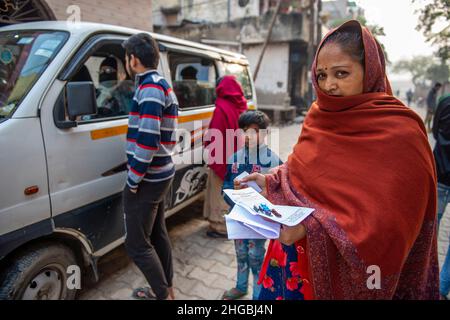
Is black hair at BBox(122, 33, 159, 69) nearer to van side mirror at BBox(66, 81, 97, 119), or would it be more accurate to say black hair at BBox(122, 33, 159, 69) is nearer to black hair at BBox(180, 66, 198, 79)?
van side mirror at BBox(66, 81, 97, 119)

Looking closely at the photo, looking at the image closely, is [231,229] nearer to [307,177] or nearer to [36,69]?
[307,177]

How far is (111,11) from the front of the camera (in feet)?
18.5

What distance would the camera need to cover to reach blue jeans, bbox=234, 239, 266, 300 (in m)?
2.22

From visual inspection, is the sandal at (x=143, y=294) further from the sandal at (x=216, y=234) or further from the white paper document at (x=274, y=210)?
the white paper document at (x=274, y=210)

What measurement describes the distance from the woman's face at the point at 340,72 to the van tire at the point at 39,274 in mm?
1994

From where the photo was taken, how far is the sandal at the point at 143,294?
246 centimetres

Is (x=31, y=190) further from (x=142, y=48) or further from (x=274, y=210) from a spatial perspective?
(x=274, y=210)

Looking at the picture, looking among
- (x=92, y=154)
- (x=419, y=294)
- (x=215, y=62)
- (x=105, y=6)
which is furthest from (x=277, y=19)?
(x=419, y=294)

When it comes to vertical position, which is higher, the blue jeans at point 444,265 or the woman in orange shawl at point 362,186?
the woman in orange shawl at point 362,186

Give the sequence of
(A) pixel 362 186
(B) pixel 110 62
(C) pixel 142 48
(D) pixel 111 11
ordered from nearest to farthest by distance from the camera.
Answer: (A) pixel 362 186 < (C) pixel 142 48 < (B) pixel 110 62 < (D) pixel 111 11

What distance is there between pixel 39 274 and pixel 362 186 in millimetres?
2074

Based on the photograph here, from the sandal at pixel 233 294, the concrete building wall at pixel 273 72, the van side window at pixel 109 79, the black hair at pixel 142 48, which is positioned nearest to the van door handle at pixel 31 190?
the van side window at pixel 109 79

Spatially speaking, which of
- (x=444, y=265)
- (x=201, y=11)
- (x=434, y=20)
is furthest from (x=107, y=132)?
(x=201, y=11)
